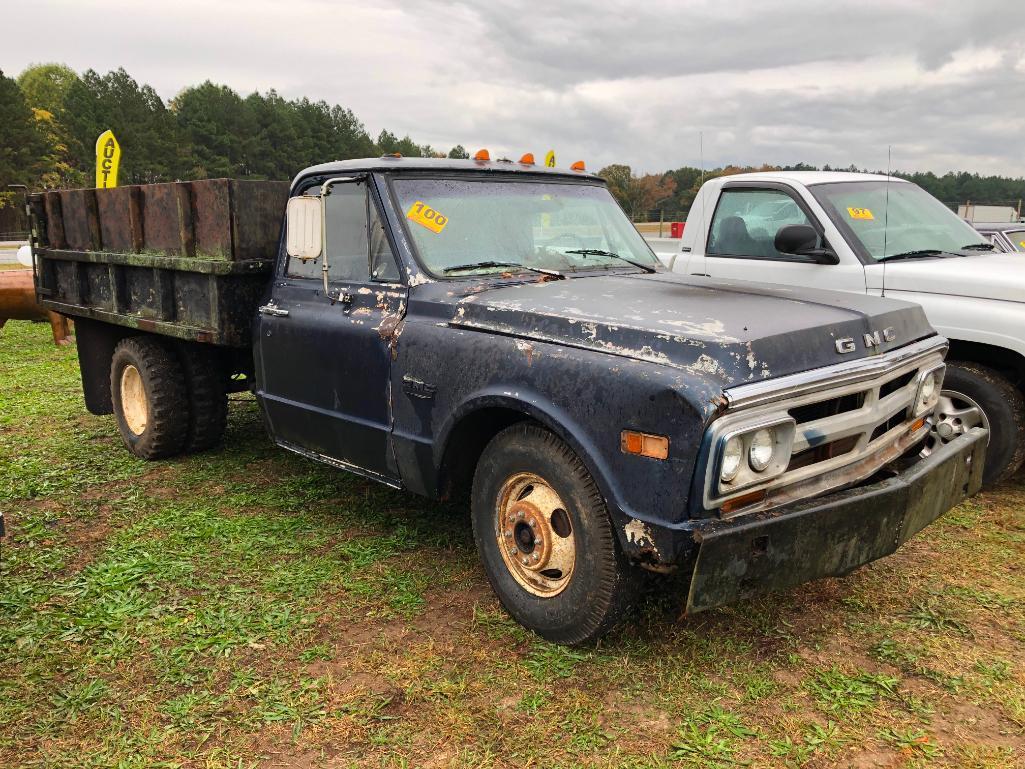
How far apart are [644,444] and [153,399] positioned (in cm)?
418

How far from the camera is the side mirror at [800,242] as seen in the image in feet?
17.4

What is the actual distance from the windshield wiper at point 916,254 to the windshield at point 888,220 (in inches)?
0.7

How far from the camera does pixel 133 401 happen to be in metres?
6.31

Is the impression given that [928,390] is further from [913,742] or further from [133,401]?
[133,401]

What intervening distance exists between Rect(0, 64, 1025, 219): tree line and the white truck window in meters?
37.5

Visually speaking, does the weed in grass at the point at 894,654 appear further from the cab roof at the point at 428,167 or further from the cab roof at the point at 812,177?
the cab roof at the point at 812,177

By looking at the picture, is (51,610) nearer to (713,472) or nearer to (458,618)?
(458,618)

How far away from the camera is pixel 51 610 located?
3795 mm

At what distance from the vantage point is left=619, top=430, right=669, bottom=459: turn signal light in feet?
9.29

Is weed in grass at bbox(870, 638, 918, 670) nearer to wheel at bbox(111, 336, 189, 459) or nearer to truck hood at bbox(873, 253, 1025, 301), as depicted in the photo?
truck hood at bbox(873, 253, 1025, 301)

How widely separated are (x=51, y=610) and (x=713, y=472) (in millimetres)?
3063

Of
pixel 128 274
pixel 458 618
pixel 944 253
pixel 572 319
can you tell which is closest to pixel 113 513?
pixel 128 274

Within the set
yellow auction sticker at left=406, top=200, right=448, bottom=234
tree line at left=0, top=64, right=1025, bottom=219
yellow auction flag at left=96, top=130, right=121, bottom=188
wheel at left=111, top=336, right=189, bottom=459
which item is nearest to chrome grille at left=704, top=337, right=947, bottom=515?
yellow auction sticker at left=406, top=200, right=448, bottom=234

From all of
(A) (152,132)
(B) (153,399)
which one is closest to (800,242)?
(B) (153,399)
